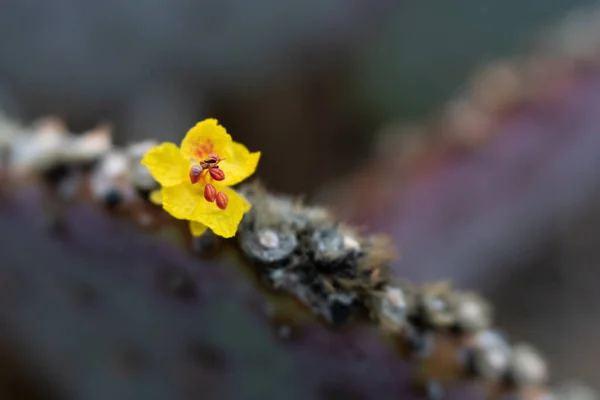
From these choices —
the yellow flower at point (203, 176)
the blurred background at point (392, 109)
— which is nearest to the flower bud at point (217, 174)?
the yellow flower at point (203, 176)

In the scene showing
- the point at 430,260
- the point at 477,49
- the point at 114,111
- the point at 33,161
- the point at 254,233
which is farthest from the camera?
the point at 477,49

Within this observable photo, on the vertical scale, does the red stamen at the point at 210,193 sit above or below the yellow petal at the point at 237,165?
below

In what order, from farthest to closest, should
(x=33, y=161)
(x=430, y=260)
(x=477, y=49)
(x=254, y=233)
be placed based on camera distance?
(x=477, y=49), (x=430, y=260), (x=33, y=161), (x=254, y=233)

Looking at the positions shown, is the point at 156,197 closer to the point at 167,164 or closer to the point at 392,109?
the point at 167,164

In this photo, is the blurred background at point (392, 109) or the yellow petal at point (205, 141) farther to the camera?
the blurred background at point (392, 109)

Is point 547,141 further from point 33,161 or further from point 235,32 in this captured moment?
point 33,161

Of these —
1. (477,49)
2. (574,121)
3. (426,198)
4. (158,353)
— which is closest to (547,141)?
(574,121)

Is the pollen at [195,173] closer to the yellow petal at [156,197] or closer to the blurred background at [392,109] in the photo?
the yellow petal at [156,197]
